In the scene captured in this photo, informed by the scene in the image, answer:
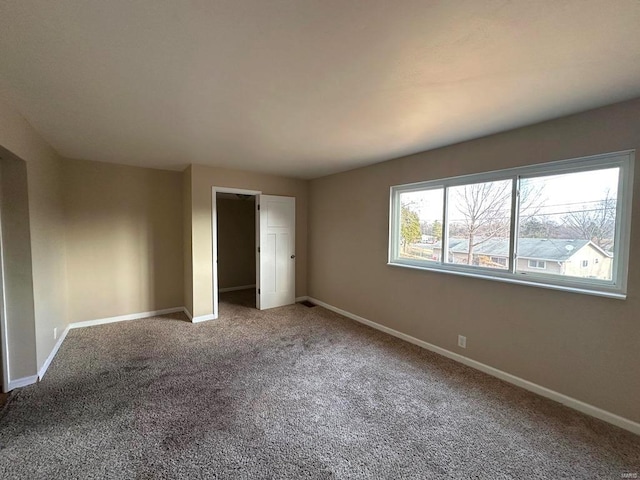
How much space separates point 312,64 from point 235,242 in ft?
18.0

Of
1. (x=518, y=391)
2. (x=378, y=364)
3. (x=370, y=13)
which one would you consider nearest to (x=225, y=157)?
(x=370, y=13)

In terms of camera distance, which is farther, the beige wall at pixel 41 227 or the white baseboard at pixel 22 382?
the white baseboard at pixel 22 382

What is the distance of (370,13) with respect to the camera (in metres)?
1.19

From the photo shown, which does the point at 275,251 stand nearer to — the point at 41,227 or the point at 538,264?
the point at 41,227

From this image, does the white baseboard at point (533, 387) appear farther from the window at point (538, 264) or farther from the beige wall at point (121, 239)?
the beige wall at point (121, 239)

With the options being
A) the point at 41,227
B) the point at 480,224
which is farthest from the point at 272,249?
the point at 480,224

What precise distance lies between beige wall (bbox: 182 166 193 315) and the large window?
10.8ft

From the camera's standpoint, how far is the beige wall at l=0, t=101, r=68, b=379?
2.28m

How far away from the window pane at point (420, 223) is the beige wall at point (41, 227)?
157 inches

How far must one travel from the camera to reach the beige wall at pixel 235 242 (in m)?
6.36

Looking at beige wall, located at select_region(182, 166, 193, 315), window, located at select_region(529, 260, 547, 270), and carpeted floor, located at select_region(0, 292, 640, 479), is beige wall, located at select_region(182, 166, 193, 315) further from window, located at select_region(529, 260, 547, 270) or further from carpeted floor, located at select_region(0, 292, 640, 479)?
window, located at select_region(529, 260, 547, 270)

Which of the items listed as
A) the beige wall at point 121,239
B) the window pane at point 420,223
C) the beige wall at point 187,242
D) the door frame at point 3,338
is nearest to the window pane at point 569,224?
the window pane at point 420,223

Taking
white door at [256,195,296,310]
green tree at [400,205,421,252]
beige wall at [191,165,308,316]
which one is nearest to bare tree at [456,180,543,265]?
green tree at [400,205,421,252]

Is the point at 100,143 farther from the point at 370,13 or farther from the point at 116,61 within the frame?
the point at 370,13
